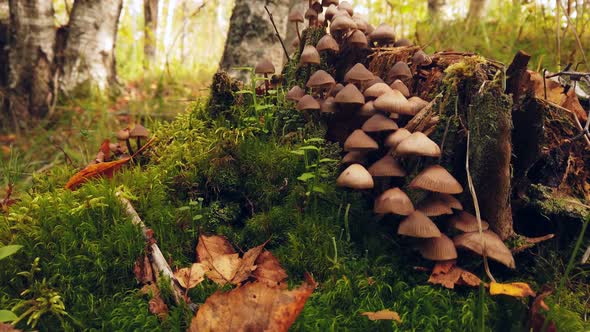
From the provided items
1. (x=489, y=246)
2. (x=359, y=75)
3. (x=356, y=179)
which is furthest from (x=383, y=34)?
(x=489, y=246)

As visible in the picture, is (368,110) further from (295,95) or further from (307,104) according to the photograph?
(295,95)

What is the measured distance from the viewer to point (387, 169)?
2.36m

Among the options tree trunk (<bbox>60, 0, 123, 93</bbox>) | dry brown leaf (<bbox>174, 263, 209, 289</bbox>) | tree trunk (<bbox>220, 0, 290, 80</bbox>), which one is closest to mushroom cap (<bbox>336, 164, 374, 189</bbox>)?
dry brown leaf (<bbox>174, 263, 209, 289</bbox>)

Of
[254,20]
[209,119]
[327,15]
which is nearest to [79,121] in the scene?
[254,20]

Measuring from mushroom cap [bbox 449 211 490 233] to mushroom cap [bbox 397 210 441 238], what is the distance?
186 mm

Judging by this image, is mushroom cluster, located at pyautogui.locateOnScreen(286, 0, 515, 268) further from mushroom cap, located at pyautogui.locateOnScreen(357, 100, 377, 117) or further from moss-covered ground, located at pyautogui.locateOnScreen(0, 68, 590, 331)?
moss-covered ground, located at pyautogui.locateOnScreen(0, 68, 590, 331)

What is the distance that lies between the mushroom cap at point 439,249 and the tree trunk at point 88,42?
5.93 metres

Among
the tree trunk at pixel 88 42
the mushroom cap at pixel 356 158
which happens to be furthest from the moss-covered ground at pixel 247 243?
the tree trunk at pixel 88 42

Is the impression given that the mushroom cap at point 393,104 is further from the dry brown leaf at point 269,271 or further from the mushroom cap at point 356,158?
the dry brown leaf at point 269,271

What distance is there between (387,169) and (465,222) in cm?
51

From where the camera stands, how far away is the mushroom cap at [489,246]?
6.96 ft

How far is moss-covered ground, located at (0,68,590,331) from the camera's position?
2002mm

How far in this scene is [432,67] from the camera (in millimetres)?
3070

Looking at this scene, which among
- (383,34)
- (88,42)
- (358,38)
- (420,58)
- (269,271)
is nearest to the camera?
(269,271)
